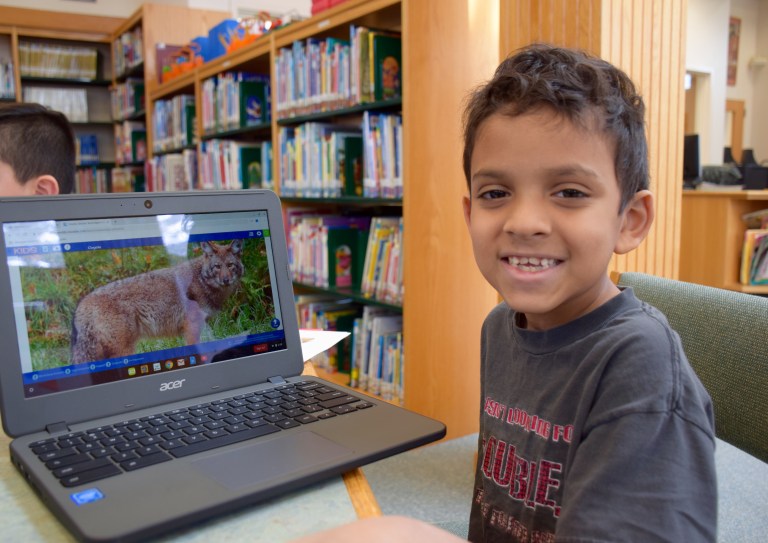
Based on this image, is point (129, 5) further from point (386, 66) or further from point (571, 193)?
point (571, 193)

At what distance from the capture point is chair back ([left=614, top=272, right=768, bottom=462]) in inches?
34.3

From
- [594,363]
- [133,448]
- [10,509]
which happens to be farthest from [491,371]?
[10,509]

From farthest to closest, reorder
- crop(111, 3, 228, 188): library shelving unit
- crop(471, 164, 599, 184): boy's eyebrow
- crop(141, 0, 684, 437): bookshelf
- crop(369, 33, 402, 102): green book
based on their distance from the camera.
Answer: crop(111, 3, 228, 188): library shelving unit → crop(369, 33, 402, 102): green book → crop(141, 0, 684, 437): bookshelf → crop(471, 164, 599, 184): boy's eyebrow

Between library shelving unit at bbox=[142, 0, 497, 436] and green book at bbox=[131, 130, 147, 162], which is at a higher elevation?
green book at bbox=[131, 130, 147, 162]

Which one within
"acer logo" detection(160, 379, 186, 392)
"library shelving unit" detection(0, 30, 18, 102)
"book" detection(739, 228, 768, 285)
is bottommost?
"book" detection(739, 228, 768, 285)

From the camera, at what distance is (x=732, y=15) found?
8.39 meters

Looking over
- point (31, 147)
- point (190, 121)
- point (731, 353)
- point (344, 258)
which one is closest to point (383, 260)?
point (344, 258)

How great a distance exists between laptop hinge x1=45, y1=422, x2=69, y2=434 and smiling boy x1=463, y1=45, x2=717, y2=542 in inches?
20.3

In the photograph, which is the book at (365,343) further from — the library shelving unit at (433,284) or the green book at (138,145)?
the green book at (138,145)

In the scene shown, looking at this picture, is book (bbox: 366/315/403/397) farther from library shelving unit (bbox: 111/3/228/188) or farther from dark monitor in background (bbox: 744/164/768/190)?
library shelving unit (bbox: 111/3/228/188)

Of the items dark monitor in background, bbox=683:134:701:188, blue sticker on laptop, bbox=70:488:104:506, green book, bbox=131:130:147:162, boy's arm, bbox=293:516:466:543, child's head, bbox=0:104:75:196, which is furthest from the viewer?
green book, bbox=131:130:147:162

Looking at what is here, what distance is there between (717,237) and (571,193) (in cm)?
345

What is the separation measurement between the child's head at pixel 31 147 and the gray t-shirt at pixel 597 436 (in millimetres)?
1327

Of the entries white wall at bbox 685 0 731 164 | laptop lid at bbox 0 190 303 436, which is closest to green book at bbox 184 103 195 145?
laptop lid at bbox 0 190 303 436
